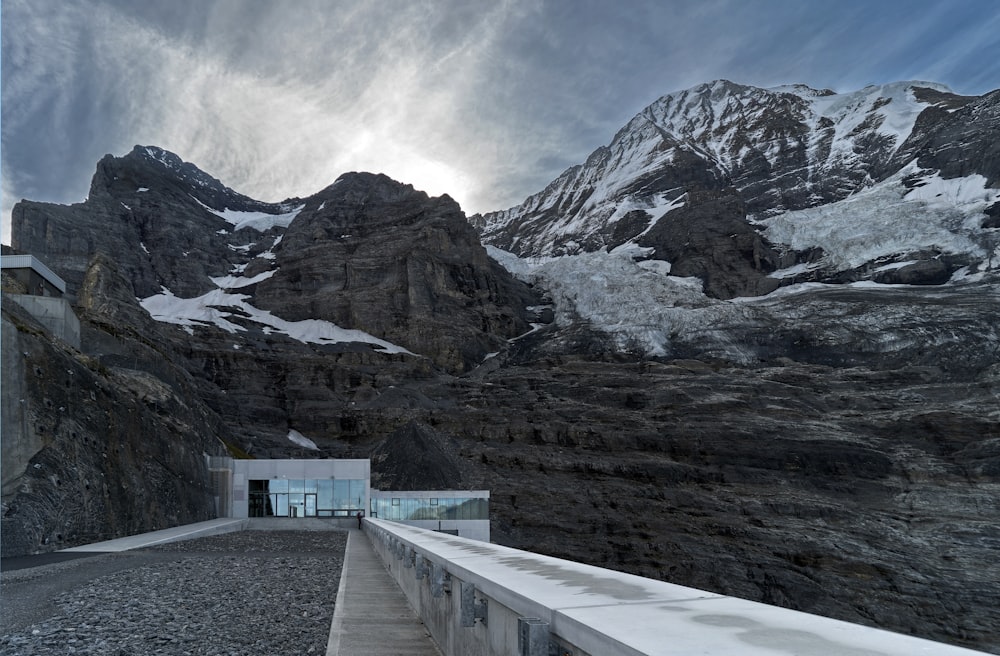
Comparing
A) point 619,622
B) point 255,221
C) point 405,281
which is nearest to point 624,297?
point 405,281

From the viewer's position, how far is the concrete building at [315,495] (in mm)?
44312

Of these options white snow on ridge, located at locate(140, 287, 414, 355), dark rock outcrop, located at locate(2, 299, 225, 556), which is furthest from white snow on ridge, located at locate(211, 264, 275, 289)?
dark rock outcrop, located at locate(2, 299, 225, 556)

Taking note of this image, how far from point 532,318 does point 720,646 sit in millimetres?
148752

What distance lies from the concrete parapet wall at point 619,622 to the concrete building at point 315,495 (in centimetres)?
3874

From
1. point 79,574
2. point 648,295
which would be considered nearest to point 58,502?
point 79,574

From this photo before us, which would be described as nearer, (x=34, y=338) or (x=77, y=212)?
(x=34, y=338)

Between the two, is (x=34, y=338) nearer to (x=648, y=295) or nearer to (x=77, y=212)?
(x=648, y=295)

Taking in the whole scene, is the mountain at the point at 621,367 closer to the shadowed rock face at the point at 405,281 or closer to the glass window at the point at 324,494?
the shadowed rock face at the point at 405,281

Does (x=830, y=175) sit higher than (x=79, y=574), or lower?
higher

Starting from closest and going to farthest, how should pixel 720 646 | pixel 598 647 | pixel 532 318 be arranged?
1. pixel 720 646
2. pixel 598 647
3. pixel 532 318

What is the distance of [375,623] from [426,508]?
134 ft

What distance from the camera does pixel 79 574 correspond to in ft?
50.9

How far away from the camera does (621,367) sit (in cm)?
10488

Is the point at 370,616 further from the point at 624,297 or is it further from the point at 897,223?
the point at 897,223
